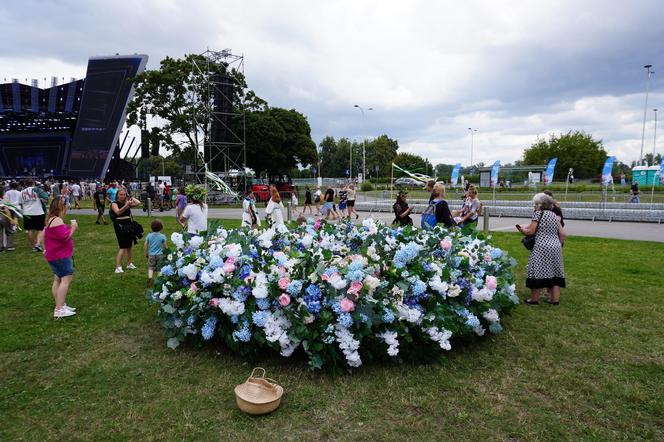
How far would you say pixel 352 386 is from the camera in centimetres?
398

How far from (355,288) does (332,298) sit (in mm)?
230

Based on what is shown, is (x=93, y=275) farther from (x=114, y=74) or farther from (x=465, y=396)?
(x=114, y=74)

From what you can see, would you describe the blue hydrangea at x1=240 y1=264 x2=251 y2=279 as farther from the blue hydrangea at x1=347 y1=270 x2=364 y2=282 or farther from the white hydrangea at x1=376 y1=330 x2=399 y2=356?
the white hydrangea at x1=376 y1=330 x2=399 y2=356

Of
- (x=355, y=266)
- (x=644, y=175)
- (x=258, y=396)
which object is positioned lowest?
(x=258, y=396)

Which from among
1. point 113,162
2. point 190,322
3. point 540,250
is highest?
point 113,162

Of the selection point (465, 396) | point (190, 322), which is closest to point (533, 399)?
point (465, 396)

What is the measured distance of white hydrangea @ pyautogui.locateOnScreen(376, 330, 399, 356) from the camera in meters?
4.07

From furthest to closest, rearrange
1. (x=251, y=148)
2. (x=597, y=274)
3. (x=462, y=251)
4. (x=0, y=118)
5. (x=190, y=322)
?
1. (x=0, y=118)
2. (x=251, y=148)
3. (x=597, y=274)
4. (x=462, y=251)
5. (x=190, y=322)

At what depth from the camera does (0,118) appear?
6203cm

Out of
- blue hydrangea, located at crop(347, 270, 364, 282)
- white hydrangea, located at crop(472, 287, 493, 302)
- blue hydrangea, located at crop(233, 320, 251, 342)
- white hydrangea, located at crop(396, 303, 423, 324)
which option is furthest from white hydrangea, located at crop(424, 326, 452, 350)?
blue hydrangea, located at crop(233, 320, 251, 342)

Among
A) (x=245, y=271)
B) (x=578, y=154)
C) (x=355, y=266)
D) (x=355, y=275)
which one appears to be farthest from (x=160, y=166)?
(x=355, y=275)

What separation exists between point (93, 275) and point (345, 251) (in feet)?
18.3

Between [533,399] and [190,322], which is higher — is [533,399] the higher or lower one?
the lower one

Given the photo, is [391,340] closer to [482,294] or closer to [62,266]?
[482,294]
